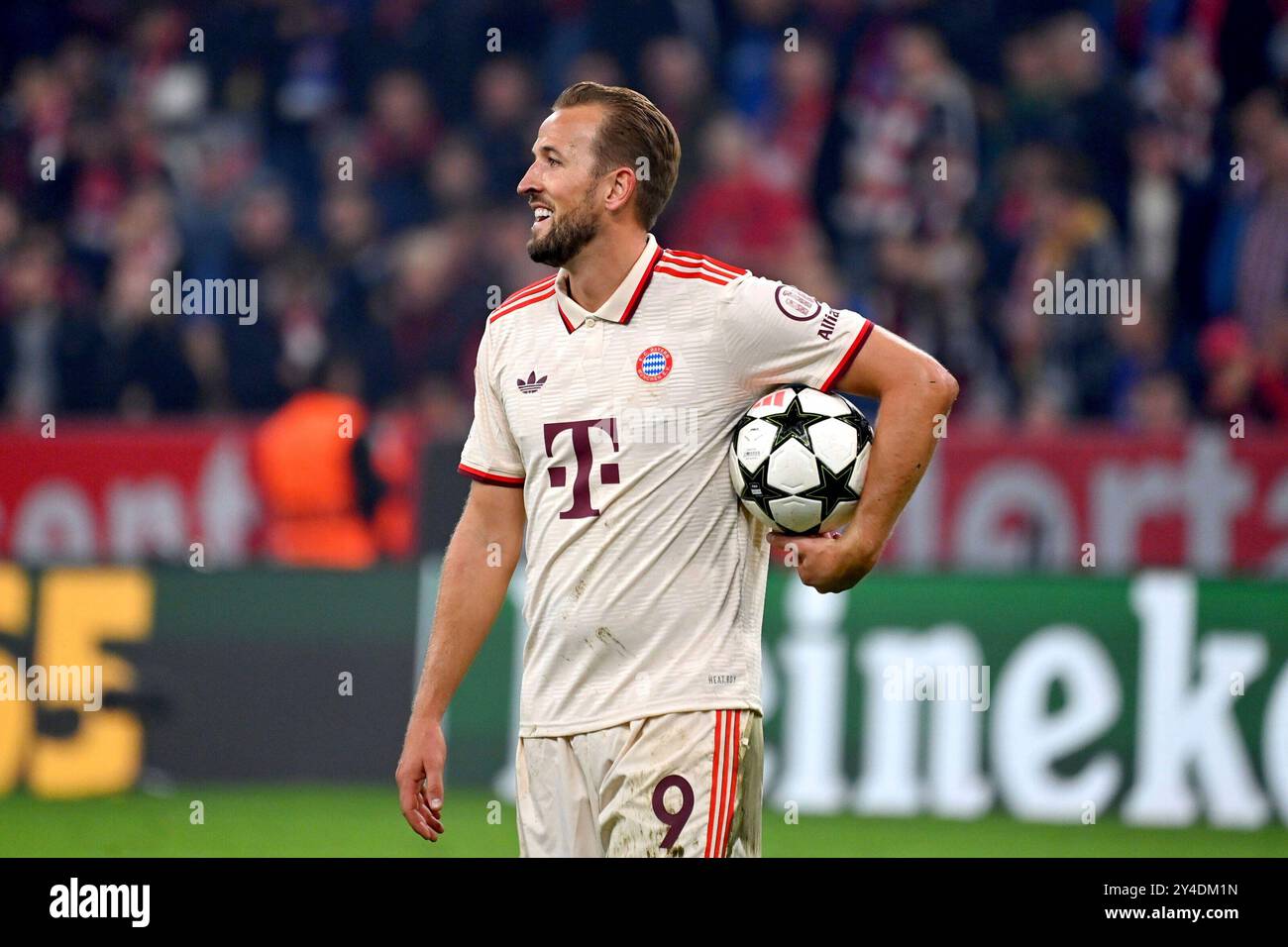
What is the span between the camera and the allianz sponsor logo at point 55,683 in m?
9.71

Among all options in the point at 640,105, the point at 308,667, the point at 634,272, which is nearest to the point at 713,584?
the point at 634,272

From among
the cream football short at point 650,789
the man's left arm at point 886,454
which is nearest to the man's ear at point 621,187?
the man's left arm at point 886,454

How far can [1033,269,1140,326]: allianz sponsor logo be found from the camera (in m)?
12.8

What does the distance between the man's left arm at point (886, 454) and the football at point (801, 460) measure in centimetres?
5

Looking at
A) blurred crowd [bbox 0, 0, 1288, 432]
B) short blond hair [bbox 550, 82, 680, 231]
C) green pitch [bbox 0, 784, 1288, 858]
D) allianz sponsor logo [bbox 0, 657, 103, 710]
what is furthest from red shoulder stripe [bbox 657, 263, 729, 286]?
blurred crowd [bbox 0, 0, 1288, 432]

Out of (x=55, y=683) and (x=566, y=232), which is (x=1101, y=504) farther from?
(x=566, y=232)

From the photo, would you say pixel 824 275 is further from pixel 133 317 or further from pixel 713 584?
pixel 713 584

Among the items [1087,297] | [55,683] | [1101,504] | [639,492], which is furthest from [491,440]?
[1087,297]

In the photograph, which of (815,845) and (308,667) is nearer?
(815,845)

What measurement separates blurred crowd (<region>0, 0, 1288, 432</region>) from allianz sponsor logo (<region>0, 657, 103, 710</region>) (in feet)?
11.7

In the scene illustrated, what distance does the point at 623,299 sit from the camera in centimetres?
481

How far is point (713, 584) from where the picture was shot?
4.68 metres
